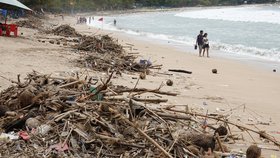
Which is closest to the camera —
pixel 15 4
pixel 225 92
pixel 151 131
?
pixel 151 131

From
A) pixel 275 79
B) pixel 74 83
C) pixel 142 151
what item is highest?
pixel 74 83

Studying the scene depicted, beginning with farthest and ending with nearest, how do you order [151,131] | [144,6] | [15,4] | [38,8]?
[144,6] < [38,8] < [15,4] < [151,131]

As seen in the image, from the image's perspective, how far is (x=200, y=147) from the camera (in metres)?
4.74

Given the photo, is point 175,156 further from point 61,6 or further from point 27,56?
point 61,6

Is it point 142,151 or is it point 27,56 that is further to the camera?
point 27,56

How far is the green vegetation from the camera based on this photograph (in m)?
66.4

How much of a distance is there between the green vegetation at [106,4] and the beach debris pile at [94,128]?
4804 centimetres

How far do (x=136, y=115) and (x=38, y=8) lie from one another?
178ft

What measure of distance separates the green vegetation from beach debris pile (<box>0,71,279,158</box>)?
48039mm

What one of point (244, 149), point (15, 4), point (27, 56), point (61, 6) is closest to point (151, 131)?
point (244, 149)

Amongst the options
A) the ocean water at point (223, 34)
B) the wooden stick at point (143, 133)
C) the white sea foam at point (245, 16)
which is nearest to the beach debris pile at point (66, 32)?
the ocean water at point (223, 34)

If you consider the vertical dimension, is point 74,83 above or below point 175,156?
above

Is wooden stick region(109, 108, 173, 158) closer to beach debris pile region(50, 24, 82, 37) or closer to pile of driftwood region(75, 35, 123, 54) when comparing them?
pile of driftwood region(75, 35, 123, 54)

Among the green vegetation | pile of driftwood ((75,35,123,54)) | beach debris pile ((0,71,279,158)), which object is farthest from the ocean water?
beach debris pile ((0,71,279,158))
